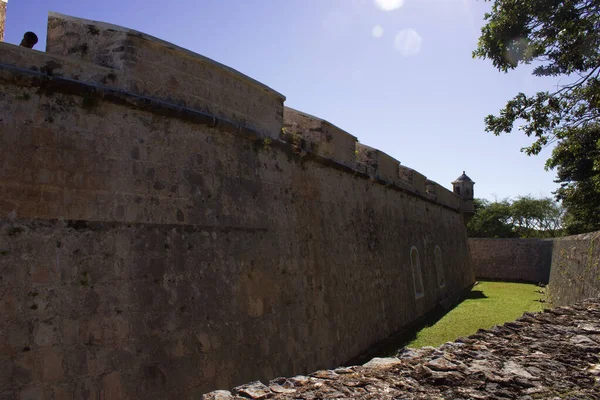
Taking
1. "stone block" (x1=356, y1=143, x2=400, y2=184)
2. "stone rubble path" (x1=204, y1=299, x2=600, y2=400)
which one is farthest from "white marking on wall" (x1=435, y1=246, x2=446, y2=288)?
"stone rubble path" (x1=204, y1=299, x2=600, y2=400)

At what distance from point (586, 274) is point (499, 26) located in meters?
4.83

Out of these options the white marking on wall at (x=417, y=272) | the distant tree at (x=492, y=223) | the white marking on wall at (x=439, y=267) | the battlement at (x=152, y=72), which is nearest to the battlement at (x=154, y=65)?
the battlement at (x=152, y=72)

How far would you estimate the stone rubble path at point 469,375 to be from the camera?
254cm

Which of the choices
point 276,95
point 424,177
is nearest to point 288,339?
point 276,95

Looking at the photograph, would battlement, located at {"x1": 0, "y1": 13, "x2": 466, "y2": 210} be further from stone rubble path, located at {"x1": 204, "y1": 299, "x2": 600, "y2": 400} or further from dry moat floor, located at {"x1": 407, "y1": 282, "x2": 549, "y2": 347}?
dry moat floor, located at {"x1": 407, "y1": 282, "x2": 549, "y2": 347}

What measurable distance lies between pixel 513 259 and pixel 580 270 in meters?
20.7

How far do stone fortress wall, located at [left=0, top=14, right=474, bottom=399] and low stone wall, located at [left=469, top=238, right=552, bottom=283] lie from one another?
916 inches

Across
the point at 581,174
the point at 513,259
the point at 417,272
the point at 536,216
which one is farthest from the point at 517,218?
the point at 417,272

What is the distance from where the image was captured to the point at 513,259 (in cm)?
2878

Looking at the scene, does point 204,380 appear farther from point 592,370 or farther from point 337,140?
point 337,140

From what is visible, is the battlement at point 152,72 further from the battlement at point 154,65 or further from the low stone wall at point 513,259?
the low stone wall at point 513,259

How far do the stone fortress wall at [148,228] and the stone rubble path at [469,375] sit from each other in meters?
2.22

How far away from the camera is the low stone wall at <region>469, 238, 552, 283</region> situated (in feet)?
90.5

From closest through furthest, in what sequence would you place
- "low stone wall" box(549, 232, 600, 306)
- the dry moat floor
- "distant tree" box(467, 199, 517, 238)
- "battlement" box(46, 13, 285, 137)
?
"battlement" box(46, 13, 285, 137), "low stone wall" box(549, 232, 600, 306), the dry moat floor, "distant tree" box(467, 199, 517, 238)
